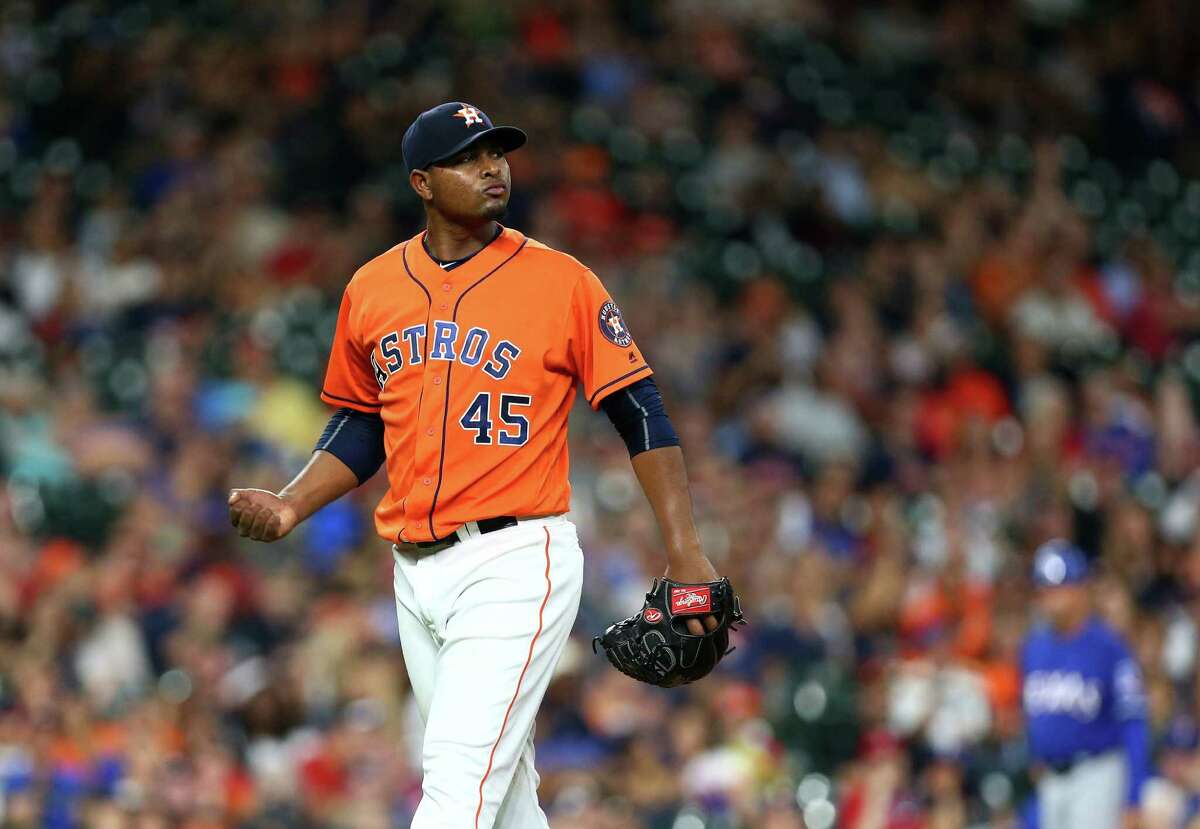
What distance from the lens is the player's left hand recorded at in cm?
381

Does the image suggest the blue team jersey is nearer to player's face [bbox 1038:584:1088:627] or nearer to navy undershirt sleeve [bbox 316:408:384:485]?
player's face [bbox 1038:584:1088:627]

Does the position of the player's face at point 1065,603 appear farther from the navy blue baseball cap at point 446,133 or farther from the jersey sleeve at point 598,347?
the navy blue baseball cap at point 446,133

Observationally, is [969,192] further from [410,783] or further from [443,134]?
[443,134]

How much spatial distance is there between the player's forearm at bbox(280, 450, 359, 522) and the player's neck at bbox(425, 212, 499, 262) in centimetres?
57

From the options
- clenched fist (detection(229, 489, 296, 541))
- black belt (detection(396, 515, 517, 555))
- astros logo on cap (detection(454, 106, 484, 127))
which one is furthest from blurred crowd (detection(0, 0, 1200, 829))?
astros logo on cap (detection(454, 106, 484, 127))

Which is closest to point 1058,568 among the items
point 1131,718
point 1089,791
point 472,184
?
point 1131,718

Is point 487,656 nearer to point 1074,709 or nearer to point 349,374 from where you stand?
point 349,374

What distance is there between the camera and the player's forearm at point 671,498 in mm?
3814

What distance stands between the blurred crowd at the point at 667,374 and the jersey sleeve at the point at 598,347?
3679 mm

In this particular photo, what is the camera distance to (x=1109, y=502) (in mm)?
9672

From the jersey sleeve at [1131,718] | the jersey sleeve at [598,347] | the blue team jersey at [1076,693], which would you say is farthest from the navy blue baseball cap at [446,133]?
the blue team jersey at [1076,693]

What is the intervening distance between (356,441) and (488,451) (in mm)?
514

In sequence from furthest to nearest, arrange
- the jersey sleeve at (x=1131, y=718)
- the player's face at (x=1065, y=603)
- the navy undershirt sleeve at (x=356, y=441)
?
the player's face at (x=1065, y=603)
the jersey sleeve at (x=1131, y=718)
the navy undershirt sleeve at (x=356, y=441)

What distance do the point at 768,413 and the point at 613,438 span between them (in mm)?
1029
